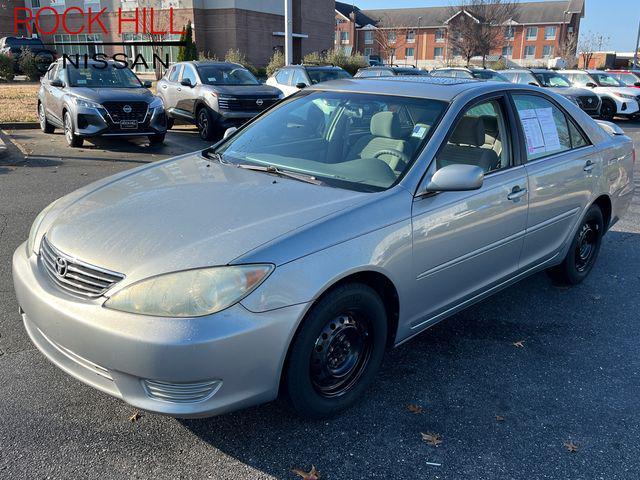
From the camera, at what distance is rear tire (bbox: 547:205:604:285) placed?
4.72 meters

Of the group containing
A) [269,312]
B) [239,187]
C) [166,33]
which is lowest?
[269,312]

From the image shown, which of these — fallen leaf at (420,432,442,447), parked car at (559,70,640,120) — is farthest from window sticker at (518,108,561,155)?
parked car at (559,70,640,120)

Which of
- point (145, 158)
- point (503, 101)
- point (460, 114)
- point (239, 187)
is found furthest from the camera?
point (145, 158)

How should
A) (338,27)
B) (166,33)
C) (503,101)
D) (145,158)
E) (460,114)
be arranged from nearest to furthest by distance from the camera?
(460,114) → (503,101) → (145,158) → (166,33) → (338,27)

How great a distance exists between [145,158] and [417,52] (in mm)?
78617

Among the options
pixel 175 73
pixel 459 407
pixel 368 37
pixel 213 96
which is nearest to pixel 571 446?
pixel 459 407

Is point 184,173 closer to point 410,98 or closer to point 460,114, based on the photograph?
point 410,98

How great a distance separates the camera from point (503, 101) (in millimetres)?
3930

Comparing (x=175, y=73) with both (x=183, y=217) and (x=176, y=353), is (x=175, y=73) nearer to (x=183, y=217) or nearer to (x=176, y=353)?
(x=183, y=217)

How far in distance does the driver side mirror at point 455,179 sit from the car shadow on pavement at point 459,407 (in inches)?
45.3

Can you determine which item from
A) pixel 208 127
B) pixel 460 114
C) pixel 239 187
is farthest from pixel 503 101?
pixel 208 127

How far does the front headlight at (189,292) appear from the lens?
93.8 inches

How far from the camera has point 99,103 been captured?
10.4 metres

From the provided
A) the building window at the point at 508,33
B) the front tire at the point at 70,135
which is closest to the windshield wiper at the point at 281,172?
the front tire at the point at 70,135
